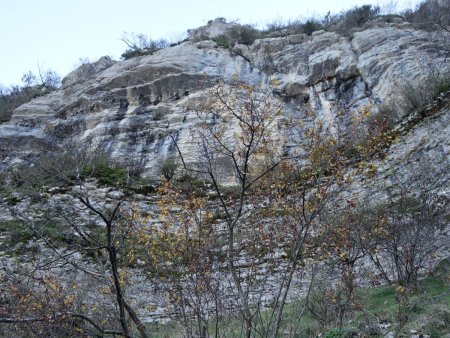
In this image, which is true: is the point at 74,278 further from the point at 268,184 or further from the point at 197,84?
the point at 197,84

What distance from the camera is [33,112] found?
21.9 m

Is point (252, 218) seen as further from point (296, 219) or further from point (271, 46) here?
point (271, 46)

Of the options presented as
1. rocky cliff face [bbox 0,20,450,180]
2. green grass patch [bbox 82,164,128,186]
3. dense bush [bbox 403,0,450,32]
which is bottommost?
green grass patch [bbox 82,164,128,186]

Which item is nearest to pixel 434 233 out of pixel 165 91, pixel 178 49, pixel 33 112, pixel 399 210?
pixel 399 210

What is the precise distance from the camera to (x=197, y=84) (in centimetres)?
1487

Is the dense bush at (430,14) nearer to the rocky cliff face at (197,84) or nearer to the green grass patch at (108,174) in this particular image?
the rocky cliff face at (197,84)

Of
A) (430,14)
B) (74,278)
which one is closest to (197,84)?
(74,278)

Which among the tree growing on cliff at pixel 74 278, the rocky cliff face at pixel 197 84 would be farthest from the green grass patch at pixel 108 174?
the tree growing on cliff at pixel 74 278

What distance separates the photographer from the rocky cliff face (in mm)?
15906

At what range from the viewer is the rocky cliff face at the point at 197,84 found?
1591cm

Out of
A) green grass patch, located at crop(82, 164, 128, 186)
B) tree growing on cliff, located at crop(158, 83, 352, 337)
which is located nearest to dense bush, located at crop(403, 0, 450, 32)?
green grass patch, located at crop(82, 164, 128, 186)

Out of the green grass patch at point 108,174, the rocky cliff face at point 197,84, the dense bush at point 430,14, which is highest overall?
the dense bush at point 430,14

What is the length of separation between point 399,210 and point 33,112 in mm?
18327

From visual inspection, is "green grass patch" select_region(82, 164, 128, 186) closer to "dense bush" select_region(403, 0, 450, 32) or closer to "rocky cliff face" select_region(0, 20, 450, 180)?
"rocky cliff face" select_region(0, 20, 450, 180)
